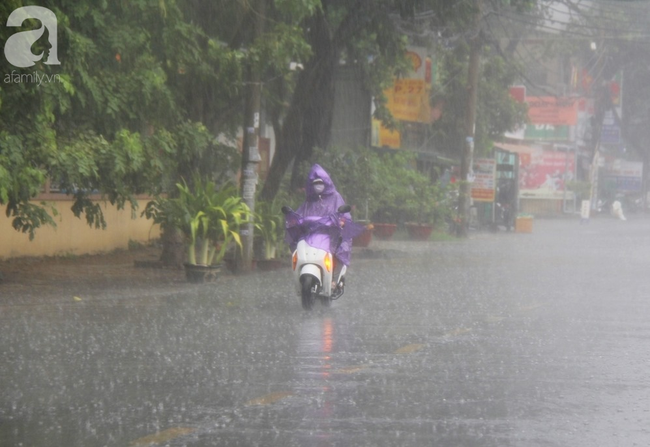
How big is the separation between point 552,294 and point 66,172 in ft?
23.3

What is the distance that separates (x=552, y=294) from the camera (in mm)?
15648

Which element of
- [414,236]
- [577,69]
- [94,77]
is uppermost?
[577,69]

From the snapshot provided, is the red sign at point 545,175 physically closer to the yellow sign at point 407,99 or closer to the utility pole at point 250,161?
the yellow sign at point 407,99

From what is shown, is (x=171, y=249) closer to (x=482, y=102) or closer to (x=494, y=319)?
(x=494, y=319)

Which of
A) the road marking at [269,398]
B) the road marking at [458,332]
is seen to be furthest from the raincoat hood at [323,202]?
the road marking at [269,398]

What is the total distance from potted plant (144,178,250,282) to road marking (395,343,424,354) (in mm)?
6682

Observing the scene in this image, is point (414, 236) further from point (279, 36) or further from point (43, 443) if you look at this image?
point (43, 443)

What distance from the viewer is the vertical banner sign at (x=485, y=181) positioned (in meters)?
37.2

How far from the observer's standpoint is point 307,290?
12.9 m

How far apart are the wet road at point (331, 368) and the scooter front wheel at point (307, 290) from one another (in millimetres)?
182

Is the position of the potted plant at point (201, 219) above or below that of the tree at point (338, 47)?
below

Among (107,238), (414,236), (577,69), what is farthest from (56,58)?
(577,69)

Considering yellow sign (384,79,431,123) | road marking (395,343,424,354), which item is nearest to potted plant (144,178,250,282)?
road marking (395,343,424,354)

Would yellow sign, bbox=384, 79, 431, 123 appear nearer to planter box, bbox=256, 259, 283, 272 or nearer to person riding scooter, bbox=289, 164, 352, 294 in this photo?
planter box, bbox=256, 259, 283, 272
